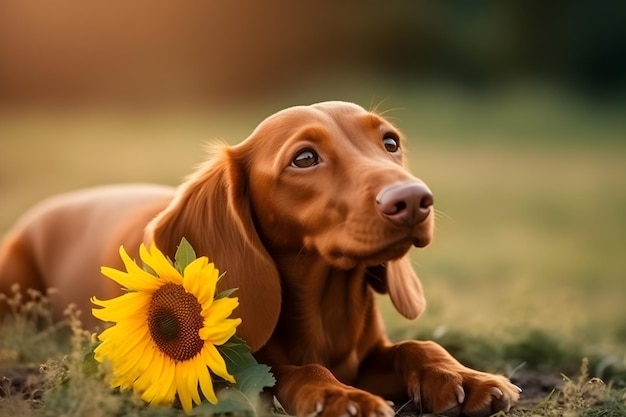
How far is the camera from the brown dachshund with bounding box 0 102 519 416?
373 cm

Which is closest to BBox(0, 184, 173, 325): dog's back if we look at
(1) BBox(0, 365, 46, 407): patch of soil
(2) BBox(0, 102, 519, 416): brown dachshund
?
(1) BBox(0, 365, 46, 407): patch of soil

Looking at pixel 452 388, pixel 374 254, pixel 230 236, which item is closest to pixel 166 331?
pixel 230 236

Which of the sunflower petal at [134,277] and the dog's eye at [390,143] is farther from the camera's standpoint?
the dog's eye at [390,143]

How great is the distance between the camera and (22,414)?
3.48 meters

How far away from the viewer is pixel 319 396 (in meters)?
3.62

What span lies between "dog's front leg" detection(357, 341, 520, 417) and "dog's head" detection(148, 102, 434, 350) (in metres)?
0.28

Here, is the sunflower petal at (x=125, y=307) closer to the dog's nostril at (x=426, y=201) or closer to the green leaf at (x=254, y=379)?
the green leaf at (x=254, y=379)

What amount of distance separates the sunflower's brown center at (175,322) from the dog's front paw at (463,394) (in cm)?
90

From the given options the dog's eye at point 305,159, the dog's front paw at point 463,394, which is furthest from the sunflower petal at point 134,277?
the dog's front paw at point 463,394

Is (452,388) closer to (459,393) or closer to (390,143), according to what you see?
(459,393)

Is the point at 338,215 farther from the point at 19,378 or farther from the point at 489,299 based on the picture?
the point at 489,299

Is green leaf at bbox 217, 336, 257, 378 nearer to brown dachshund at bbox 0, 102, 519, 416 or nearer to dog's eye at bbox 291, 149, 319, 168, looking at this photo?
brown dachshund at bbox 0, 102, 519, 416

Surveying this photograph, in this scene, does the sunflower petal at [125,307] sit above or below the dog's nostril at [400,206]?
below

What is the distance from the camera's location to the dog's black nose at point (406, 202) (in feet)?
11.8
